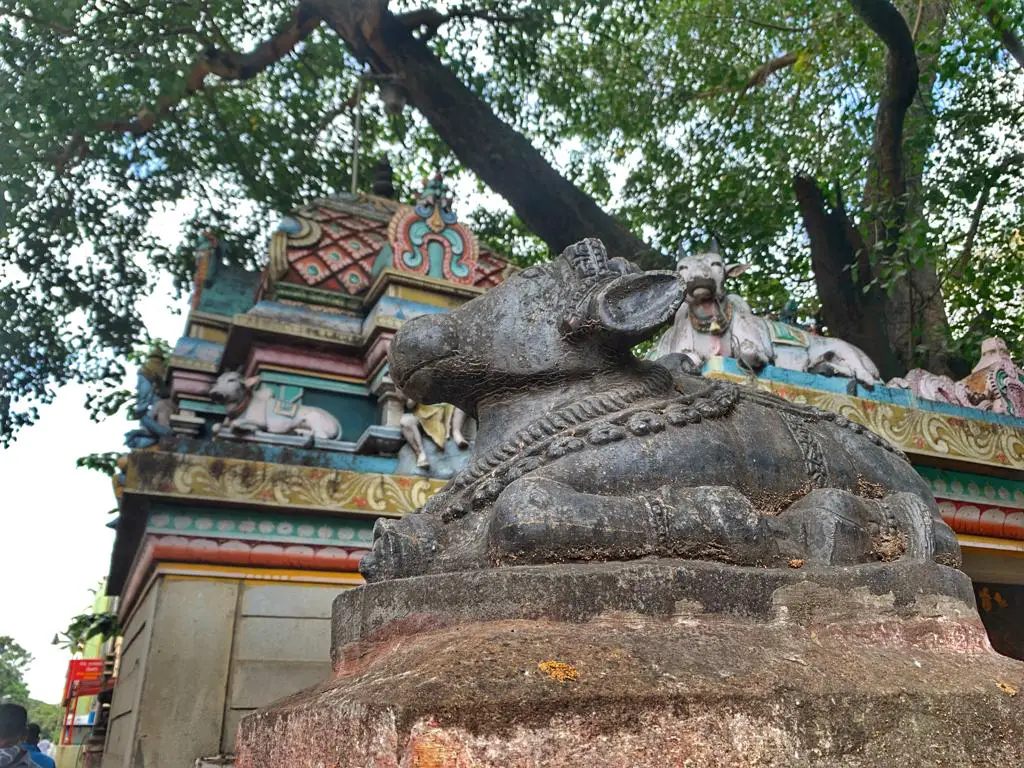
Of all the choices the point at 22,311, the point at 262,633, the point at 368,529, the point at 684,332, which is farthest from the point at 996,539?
the point at 22,311

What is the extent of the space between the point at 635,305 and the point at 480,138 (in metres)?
6.53

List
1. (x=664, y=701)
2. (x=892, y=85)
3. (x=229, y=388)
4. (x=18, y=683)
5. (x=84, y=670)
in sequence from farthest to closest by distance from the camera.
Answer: (x=18, y=683) < (x=84, y=670) < (x=229, y=388) < (x=892, y=85) < (x=664, y=701)

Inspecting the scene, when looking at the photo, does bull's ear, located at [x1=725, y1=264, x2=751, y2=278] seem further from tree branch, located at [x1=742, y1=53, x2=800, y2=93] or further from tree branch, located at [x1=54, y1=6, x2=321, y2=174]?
tree branch, located at [x1=742, y1=53, x2=800, y2=93]

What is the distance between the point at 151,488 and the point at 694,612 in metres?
3.47

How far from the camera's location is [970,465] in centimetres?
530

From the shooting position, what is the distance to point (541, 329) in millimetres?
2211

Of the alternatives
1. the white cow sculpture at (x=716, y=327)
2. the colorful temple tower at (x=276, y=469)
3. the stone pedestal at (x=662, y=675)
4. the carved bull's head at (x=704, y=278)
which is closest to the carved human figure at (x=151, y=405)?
the colorful temple tower at (x=276, y=469)

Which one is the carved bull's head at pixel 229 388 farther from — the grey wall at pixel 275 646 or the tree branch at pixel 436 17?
the tree branch at pixel 436 17

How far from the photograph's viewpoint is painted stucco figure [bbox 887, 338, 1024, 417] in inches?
225

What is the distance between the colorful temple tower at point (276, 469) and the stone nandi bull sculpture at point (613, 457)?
253 centimetres

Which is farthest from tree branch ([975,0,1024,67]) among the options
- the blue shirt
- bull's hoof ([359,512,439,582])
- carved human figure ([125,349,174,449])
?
the blue shirt

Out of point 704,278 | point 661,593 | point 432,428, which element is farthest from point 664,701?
point 432,428

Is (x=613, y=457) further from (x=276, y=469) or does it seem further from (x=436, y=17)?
(x=436, y=17)

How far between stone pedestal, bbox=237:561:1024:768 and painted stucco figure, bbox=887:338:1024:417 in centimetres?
425
